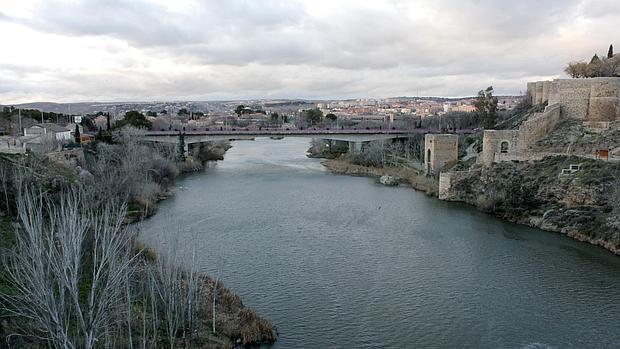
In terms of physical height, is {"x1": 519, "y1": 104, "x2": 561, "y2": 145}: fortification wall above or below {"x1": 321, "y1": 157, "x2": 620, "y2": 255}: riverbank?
above

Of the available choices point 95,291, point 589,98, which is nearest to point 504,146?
point 589,98

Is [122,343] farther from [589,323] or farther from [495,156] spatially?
[495,156]

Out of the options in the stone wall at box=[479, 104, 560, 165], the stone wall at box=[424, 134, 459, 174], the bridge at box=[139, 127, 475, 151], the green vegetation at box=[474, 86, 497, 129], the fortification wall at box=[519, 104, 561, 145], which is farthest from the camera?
the bridge at box=[139, 127, 475, 151]

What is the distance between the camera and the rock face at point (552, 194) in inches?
744

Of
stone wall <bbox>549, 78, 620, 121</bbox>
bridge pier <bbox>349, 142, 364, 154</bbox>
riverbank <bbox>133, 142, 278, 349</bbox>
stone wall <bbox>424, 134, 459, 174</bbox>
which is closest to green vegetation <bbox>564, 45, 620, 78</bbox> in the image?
stone wall <bbox>549, 78, 620, 121</bbox>

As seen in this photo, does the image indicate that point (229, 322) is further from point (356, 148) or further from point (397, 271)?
point (356, 148)

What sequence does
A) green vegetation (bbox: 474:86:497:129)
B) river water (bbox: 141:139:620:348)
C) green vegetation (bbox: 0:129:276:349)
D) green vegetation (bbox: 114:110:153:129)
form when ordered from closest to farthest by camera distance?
green vegetation (bbox: 0:129:276:349) < river water (bbox: 141:139:620:348) < green vegetation (bbox: 474:86:497:129) < green vegetation (bbox: 114:110:153:129)

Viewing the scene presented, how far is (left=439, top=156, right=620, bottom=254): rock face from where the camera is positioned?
62.0 ft

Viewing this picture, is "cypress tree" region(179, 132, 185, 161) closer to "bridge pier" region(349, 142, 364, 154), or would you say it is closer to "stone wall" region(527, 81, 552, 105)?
"bridge pier" region(349, 142, 364, 154)

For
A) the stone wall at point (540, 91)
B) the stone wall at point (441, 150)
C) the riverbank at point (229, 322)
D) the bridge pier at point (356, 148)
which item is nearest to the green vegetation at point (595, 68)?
the stone wall at point (540, 91)

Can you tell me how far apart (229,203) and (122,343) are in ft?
51.6

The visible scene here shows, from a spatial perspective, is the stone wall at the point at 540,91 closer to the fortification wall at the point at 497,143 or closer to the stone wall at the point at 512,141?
the stone wall at the point at 512,141

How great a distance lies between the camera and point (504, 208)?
22438 millimetres

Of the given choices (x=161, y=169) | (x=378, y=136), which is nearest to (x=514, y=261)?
(x=161, y=169)
